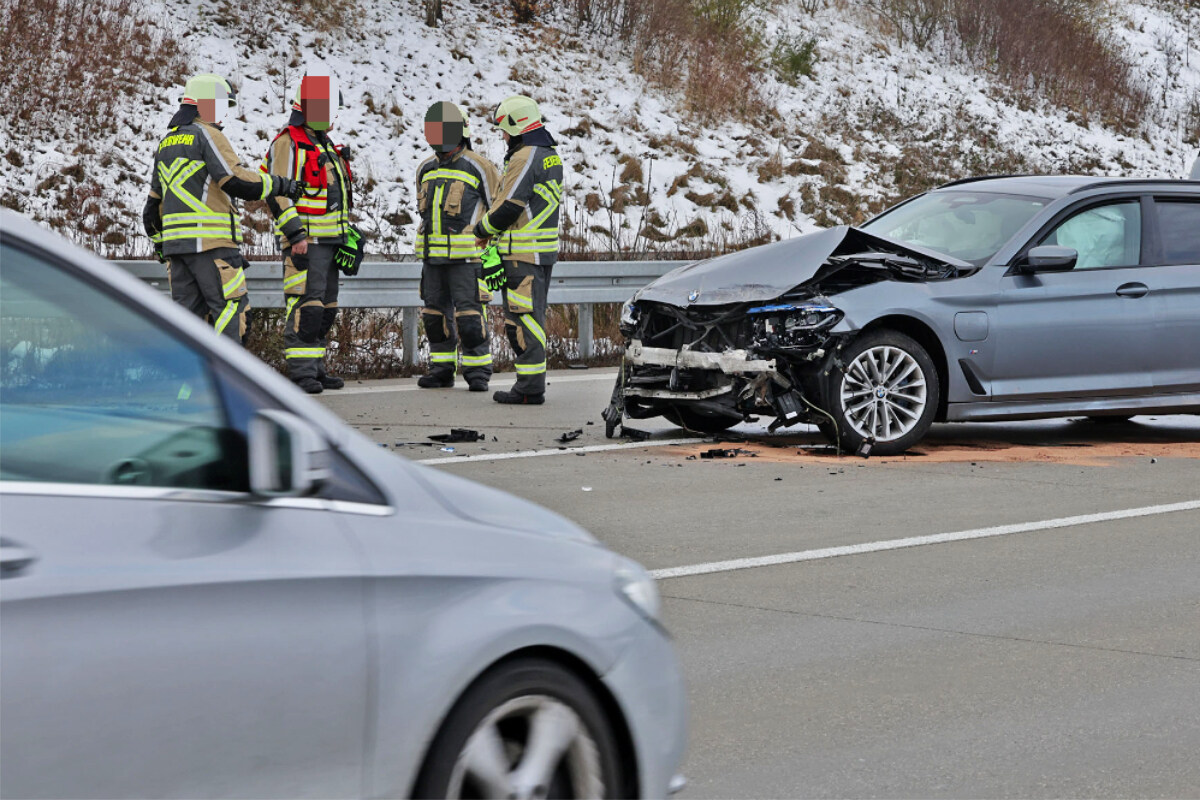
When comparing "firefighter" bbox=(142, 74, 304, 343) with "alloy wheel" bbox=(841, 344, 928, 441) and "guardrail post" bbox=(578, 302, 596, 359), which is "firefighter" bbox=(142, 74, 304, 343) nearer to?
"alloy wheel" bbox=(841, 344, 928, 441)

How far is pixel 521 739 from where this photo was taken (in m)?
3.12

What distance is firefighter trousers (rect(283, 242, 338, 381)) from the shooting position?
12.5 m

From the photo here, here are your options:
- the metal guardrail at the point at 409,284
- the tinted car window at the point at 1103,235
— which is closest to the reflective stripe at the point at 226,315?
the metal guardrail at the point at 409,284

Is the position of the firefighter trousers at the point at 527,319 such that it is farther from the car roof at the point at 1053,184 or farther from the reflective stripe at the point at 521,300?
the car roof at the point at 1053,184

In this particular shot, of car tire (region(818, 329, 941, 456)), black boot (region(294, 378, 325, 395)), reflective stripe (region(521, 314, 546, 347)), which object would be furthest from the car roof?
black boot (region(294, 378, 325, 395))

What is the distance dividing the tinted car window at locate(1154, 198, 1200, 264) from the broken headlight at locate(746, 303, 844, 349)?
248cm

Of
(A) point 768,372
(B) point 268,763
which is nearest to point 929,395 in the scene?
(A) point 768,372

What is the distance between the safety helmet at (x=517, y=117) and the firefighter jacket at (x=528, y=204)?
Answer: 0.07 metres

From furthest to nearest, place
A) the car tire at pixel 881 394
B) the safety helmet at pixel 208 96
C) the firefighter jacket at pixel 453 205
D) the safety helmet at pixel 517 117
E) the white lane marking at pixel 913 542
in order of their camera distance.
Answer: the firefighter jacket at pixel 453 205
the safety helmet at pixel 517 117
the safety helmet at pixel 208 96
the car tire at pixel 881 394
the white lane marking at pixel 913 542

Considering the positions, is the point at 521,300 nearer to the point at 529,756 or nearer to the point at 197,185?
the point at 197,185

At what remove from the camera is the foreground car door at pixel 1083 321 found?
9.79m

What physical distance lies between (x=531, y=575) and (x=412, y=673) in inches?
14.0

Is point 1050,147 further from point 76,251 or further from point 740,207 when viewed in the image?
point 76,251

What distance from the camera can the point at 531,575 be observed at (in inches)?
125
